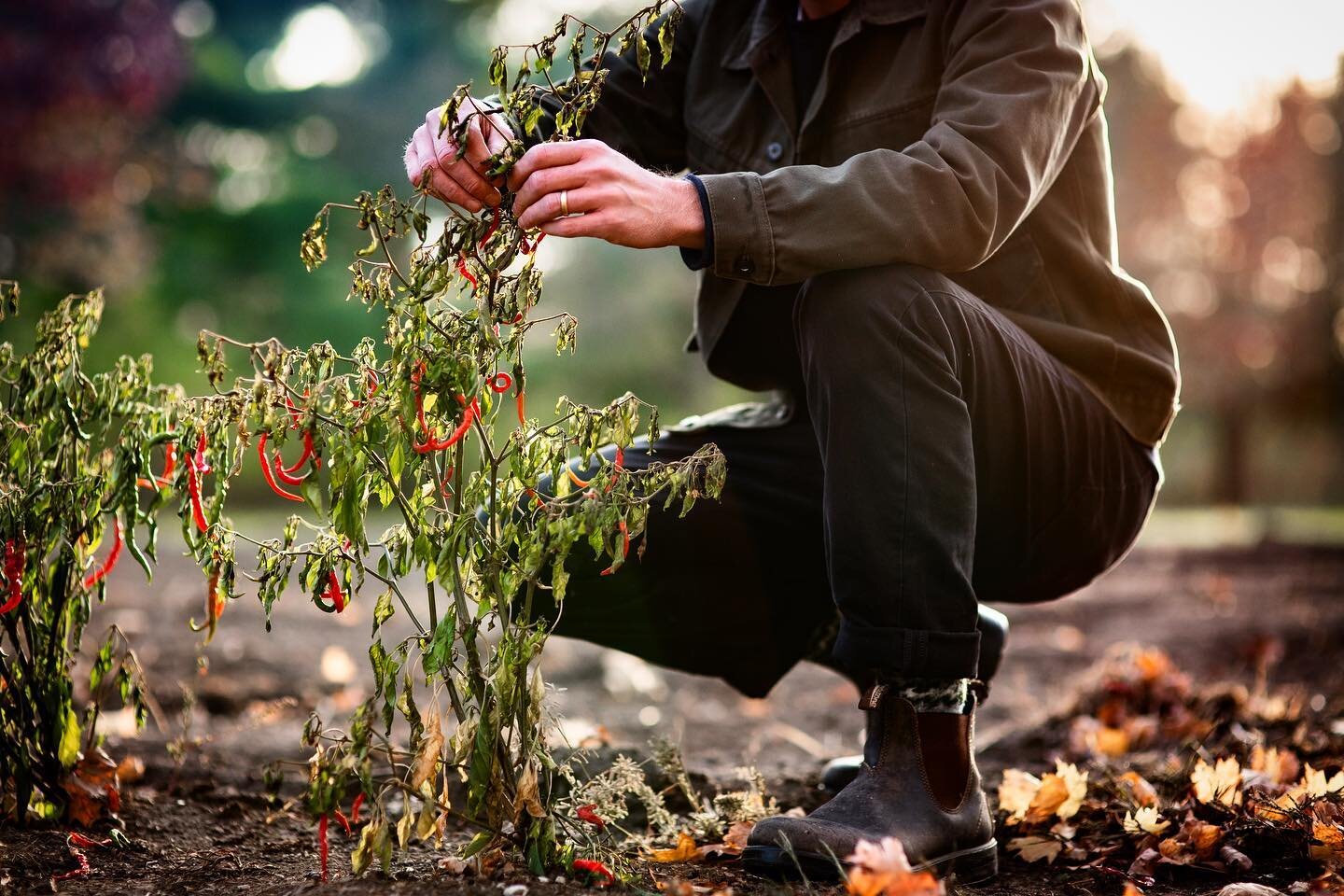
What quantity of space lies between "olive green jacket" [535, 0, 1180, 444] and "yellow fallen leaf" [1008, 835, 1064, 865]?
811mm

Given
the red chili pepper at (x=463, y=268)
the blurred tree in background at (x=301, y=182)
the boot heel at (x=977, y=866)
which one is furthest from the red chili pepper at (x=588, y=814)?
the blurred tree in background at (x=301, y=182)

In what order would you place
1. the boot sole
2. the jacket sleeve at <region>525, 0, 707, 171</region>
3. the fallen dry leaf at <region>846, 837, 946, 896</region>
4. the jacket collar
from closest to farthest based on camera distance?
the fallen dry leaf at <region>846, 837, 946, 896</region>
the boot sole
the jacket collar
the jacket sleeve at <region>525, 0, 707, 171</region>

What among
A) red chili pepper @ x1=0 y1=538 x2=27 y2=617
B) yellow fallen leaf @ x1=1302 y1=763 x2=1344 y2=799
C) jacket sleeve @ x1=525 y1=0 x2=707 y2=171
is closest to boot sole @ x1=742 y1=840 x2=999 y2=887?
yellow fallen leaf @ x1=1302 y1=763 x2=1344 y2=799

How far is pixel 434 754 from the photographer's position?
151cm

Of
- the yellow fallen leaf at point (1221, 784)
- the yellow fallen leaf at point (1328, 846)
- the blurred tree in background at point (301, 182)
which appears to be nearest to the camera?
the yellow fallen leaf at point (1328, 846)

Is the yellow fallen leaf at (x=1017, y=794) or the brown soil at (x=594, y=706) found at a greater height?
the brown soil at (x=594, y=706)

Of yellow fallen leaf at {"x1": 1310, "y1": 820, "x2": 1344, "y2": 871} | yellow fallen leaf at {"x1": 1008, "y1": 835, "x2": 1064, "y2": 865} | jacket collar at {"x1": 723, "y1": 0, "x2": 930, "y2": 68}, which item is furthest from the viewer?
jacket collar at {"x1": 723, "y1": 0, "x2": 930, "y2": 68}

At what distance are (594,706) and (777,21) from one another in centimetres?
246

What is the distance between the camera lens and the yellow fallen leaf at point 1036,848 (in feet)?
6.38

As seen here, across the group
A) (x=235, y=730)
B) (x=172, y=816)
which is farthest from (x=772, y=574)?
(x=235, y=730)

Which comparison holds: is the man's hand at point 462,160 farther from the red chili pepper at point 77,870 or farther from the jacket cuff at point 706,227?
the red chili pepper at point 77,870

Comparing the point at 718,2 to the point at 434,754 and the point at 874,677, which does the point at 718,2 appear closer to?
the point at 874,677

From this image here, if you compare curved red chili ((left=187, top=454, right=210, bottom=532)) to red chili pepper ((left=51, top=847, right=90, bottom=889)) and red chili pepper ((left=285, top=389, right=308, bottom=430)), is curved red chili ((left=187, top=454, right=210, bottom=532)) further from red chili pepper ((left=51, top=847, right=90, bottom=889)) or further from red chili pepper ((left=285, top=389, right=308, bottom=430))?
red chili pepper ((left=51, top=847, right=90, bottom=889))

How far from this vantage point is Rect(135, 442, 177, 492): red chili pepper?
1.70m
